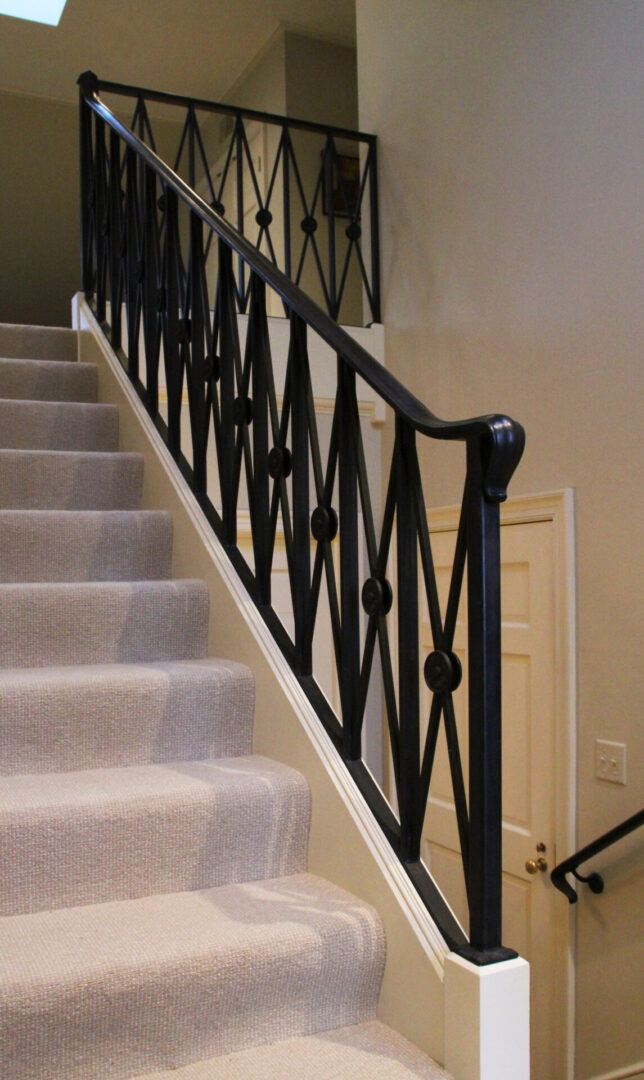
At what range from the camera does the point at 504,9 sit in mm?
3141

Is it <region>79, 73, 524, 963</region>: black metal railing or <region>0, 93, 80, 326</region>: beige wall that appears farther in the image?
<region>0, 93, 80, 326</region>: beige wall

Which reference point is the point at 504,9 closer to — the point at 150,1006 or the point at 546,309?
the point at 546,309

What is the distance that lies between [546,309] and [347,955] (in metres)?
2.19

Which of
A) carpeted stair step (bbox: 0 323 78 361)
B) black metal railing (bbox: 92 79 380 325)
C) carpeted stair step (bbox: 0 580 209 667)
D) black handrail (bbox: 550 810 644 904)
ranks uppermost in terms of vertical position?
black metal railing (bbox: 92 79 380 325)

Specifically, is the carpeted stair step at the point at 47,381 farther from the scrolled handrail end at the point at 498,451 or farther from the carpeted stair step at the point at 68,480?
the scrolled handrail end at the point at 498,451

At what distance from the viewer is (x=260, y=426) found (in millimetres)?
1970

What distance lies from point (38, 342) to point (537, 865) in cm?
251

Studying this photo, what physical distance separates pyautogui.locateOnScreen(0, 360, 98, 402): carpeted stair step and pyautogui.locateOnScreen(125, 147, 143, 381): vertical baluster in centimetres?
28

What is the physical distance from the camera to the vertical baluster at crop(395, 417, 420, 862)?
1.41m

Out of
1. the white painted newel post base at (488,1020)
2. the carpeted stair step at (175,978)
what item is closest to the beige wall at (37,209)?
the carpeted stair step at (175,978)

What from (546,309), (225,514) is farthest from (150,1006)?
(546,309)

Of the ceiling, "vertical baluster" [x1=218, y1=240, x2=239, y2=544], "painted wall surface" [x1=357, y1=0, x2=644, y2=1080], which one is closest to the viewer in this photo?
"vertical baluster" [x1=218, y1=240, x2=239, y2=544]

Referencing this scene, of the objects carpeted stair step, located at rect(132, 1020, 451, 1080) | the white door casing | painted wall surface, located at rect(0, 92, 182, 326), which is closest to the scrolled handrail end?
carpeted stair step, located at rect(132, 1020, 451, 1080)

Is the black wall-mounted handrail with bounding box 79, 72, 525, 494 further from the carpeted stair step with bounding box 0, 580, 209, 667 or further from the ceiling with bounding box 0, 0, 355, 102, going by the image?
the ceiling with bounding box 0, 0, 355, 102
